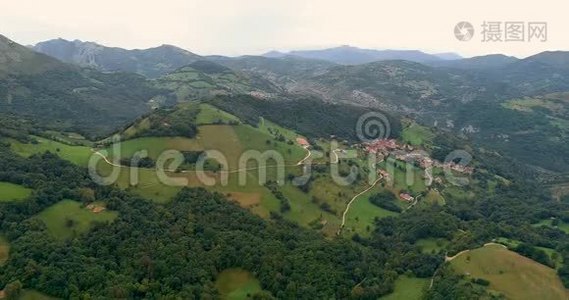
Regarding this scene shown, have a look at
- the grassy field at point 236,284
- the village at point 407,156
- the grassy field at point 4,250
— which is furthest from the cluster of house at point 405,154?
the grassy field at point 4,250

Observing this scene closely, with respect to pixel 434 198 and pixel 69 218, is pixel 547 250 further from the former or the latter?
pixel 69 218

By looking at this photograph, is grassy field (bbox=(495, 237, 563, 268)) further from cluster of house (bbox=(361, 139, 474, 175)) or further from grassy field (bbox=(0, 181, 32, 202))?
grassy field (bbox=(0, 181, 32, 202))

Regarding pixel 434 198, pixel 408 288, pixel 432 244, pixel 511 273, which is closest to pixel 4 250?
pixel 408 288

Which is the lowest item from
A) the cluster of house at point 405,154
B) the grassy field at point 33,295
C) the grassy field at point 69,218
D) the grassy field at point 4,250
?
the grassy field at point 33,295

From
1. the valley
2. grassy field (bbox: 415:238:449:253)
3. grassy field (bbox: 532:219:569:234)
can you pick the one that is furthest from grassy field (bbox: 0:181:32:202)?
grassy field (bbox: 532:219:569:234)

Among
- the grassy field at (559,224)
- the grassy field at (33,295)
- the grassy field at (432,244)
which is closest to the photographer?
the grassy field at (33,295)

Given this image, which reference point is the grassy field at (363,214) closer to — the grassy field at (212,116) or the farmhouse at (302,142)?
the farmhouse at (302,142)
